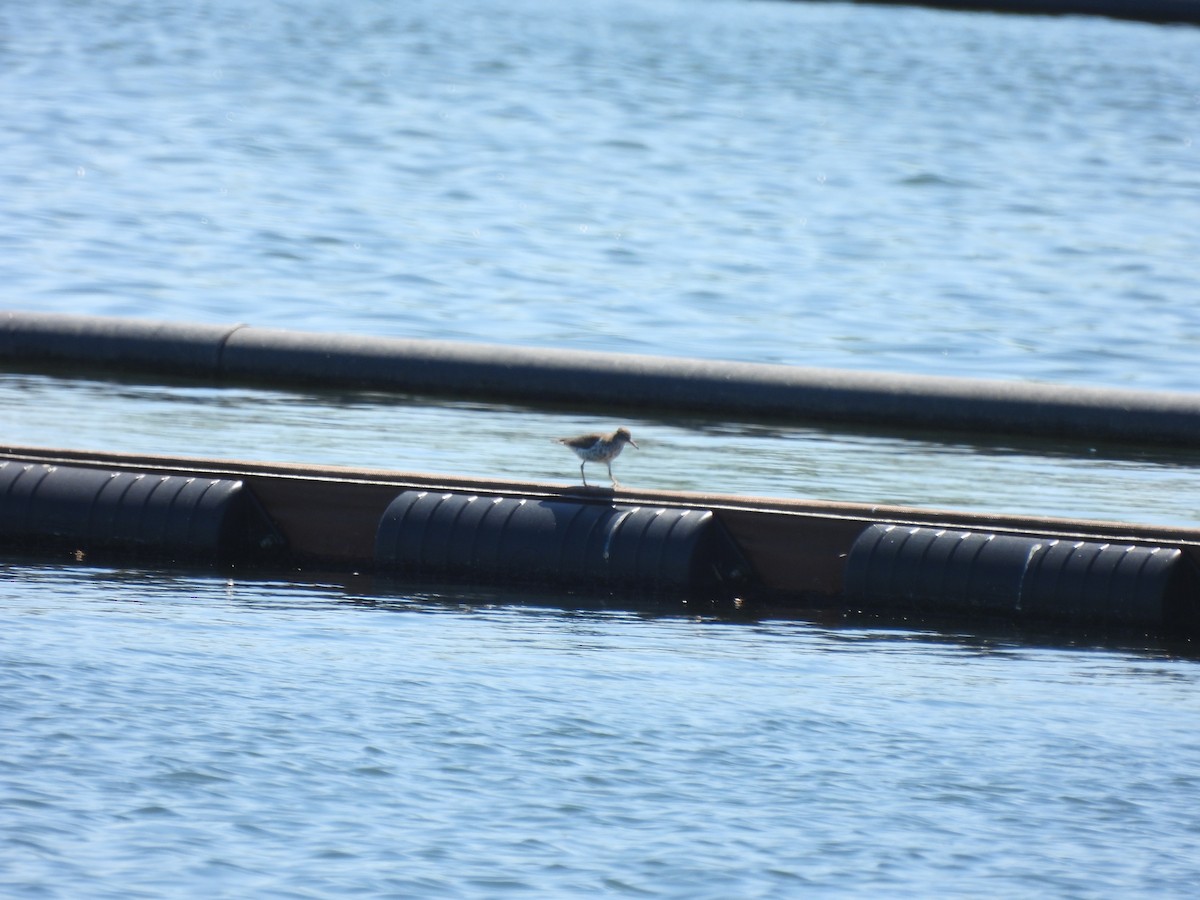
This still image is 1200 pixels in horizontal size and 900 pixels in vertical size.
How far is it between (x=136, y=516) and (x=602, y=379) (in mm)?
5218

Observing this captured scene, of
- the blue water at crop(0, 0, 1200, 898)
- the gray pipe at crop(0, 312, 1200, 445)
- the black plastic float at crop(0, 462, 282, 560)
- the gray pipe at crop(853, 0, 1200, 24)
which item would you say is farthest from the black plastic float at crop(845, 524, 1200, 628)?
the gray pipe at crop(853, 0, 1200, 24)

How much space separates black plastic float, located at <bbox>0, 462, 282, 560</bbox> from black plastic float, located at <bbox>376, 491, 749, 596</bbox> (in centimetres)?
79

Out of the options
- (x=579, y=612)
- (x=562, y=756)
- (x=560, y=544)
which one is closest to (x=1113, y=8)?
(x=560, y=544)

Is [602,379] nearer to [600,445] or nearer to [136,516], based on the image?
[600,445]

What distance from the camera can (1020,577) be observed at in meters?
9.78

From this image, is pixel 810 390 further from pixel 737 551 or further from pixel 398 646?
pixel 398 646

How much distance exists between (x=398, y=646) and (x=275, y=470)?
6.43ft

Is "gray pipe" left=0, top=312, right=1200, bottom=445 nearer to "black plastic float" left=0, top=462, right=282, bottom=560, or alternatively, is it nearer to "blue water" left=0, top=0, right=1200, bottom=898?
"blue water" left=0, top=0, right=1200, bottom=898

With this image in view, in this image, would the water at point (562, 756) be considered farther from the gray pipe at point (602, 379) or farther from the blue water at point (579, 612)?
the gray pipe at point (602, 379)

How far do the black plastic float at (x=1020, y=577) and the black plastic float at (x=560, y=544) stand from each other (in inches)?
28.4

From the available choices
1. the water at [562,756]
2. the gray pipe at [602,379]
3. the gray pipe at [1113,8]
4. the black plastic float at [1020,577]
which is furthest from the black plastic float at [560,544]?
the gray pipe at [1113,8]

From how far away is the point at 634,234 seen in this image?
27.6m

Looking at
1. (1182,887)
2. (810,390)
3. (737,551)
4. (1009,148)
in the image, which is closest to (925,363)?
(810,390)

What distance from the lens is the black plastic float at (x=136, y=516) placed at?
10.5m
